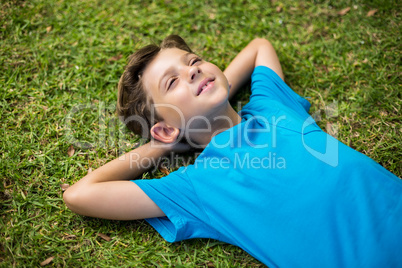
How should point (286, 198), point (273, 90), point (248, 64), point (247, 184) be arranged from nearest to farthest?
point (286, 198) → point (247, 184) → point (273, 90) → point (248, 64)

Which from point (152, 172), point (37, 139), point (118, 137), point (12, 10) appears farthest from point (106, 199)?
point (12, 10)

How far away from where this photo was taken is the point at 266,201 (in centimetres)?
270

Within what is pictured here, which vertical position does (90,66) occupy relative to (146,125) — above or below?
above

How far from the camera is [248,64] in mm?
3664

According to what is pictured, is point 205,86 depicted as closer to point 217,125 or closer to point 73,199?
point 217,125

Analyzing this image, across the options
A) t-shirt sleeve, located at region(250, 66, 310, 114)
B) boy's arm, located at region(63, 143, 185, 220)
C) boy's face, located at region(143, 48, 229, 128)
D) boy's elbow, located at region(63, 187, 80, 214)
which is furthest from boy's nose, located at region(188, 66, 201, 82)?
boy's elbow, located at region(63, 187, 80, 214)

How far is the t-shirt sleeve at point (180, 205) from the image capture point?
2.82m

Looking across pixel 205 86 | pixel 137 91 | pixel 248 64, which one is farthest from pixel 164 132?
pixel 248 64

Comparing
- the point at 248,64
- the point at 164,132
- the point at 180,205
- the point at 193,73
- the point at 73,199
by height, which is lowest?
the point at 180,205

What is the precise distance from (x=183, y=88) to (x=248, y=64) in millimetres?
1139

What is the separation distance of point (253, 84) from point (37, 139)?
7.52ft

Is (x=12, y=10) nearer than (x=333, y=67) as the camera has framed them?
No

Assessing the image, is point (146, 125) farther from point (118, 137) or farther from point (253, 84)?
point (253, 84)

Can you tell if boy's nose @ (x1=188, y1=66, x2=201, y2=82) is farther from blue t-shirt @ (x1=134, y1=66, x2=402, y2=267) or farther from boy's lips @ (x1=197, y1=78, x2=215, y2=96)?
blue t-shirt @ (x1=134, y1=66, x2=402, y2=267)
